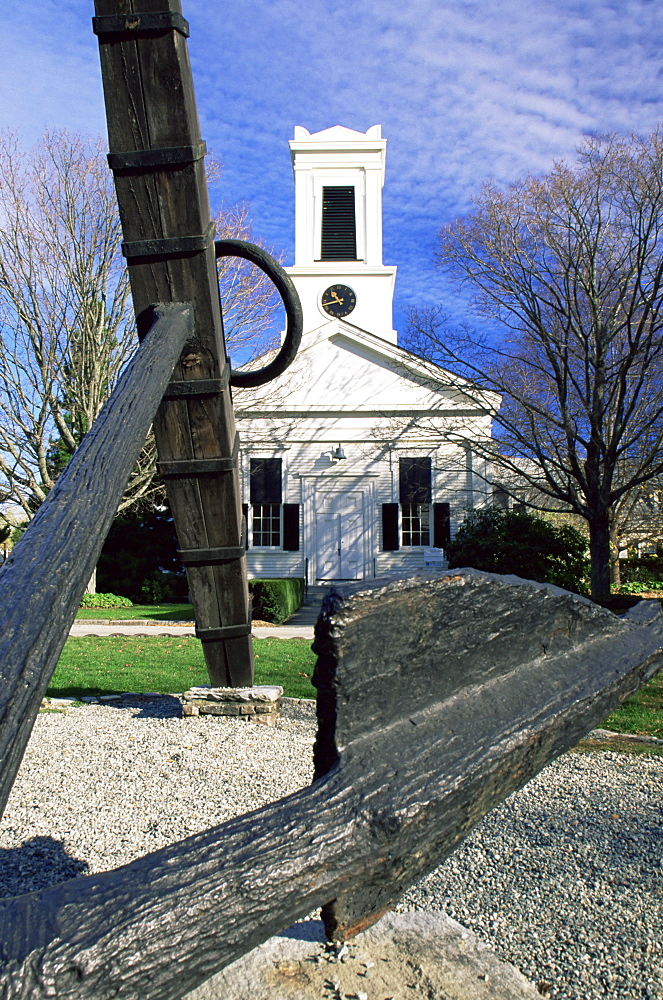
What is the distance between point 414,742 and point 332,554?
1922cm

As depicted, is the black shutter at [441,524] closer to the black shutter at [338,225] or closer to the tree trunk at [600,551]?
the tree trunk at [600,551]

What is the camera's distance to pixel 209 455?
11.5ft

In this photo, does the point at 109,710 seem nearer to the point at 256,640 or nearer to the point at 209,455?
the point at 209,455

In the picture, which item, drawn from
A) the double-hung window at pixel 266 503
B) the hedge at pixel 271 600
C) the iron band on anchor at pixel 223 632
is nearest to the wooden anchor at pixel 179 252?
the iron band on anchor at pixel 223 632

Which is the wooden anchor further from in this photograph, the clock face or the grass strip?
the clock face

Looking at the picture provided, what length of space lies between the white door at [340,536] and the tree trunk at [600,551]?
28.4ft

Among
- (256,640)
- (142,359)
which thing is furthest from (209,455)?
(256,640)

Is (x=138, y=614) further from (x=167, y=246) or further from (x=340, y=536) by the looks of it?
(x=167, y=246)

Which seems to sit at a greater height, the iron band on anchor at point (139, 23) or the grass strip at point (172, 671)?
the iron band on anchor at point (139, 23)

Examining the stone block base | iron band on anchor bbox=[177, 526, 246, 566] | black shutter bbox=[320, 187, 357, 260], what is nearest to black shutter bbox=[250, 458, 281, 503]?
black shutter bbox=[320, 187, 357, 260]

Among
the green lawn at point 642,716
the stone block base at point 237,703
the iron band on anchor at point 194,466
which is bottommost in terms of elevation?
the green lawn at point 642,716

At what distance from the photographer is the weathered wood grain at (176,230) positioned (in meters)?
2.63

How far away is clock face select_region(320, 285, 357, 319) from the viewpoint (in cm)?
2445

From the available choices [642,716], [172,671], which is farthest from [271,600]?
[642,716]
